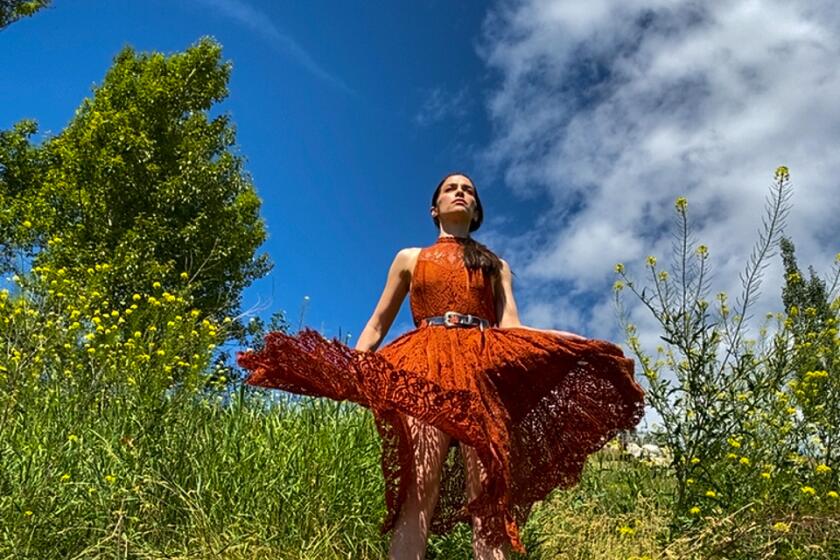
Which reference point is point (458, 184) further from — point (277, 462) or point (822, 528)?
point (822, 528)

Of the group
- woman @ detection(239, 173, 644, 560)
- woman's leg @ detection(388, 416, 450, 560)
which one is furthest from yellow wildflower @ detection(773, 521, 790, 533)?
woman's leg @ detection(388, 416, 450, 560)

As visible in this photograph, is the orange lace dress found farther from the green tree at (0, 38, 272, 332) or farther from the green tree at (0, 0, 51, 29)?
the green tree at (0, 0, 51, 29)

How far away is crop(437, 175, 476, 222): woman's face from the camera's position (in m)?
3.18

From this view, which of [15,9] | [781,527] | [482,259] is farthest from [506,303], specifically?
[15,9]

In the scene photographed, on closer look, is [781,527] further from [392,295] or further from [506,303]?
[392,295]

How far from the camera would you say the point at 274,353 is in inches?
101

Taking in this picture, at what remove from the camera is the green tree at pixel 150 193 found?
34.4 ft

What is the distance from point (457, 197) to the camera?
3.21 meters

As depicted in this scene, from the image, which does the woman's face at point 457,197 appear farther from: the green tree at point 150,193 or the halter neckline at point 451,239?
the green tree at point 150,193

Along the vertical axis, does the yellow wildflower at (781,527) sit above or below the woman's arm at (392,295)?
below

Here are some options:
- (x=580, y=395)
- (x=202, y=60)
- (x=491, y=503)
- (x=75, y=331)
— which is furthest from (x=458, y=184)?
(x=202, y=60)

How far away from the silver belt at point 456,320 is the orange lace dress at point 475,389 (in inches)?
1.0

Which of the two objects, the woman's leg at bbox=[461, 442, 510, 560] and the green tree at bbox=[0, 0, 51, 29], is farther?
the green tree at bbox=[0, 0, 51, 29]

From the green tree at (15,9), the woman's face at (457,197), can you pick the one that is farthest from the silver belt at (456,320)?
the green tree at (15,9)
